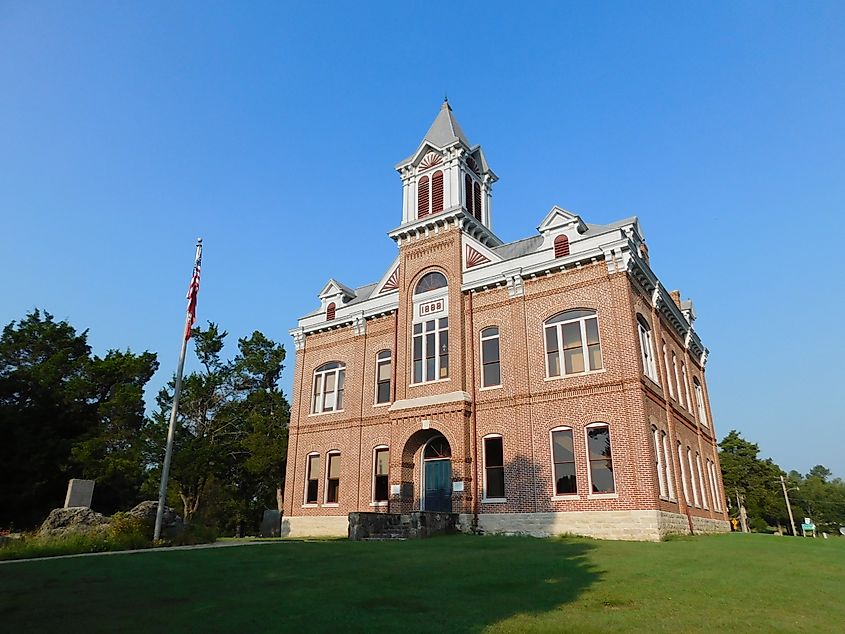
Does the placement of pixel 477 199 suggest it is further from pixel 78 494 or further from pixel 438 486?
pixel 78 494

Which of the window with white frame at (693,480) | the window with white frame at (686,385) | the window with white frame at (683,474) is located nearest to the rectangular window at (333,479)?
the window with white frame at (683,474)

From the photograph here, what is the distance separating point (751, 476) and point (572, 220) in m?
48.8

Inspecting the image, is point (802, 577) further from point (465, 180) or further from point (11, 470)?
point (11, 470)

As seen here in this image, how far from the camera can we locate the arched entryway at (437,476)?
23766 mm

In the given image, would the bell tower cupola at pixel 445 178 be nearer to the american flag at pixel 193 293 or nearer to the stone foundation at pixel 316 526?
the american flag at pixel 193 293

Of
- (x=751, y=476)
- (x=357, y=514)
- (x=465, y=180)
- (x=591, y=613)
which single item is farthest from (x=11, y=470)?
(x=751, y=476)

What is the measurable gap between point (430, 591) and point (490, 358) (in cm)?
1578

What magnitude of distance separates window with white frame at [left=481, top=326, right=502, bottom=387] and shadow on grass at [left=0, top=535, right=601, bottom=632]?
9.78 m

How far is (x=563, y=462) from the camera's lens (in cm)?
2109

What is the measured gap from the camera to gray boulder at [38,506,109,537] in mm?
18500

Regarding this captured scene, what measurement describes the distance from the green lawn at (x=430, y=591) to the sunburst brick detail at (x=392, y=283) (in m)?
16.2

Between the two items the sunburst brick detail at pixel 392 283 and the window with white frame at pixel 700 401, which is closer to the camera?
the sunburst brick detail at pixel 392 283

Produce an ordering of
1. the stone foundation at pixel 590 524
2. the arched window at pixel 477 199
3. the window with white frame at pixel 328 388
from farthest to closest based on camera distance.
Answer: the window with white frame at pixel 328 388 → the arched window at pixel 477 199 → the stone foundation at pixel 590 524

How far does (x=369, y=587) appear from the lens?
30.9ft
